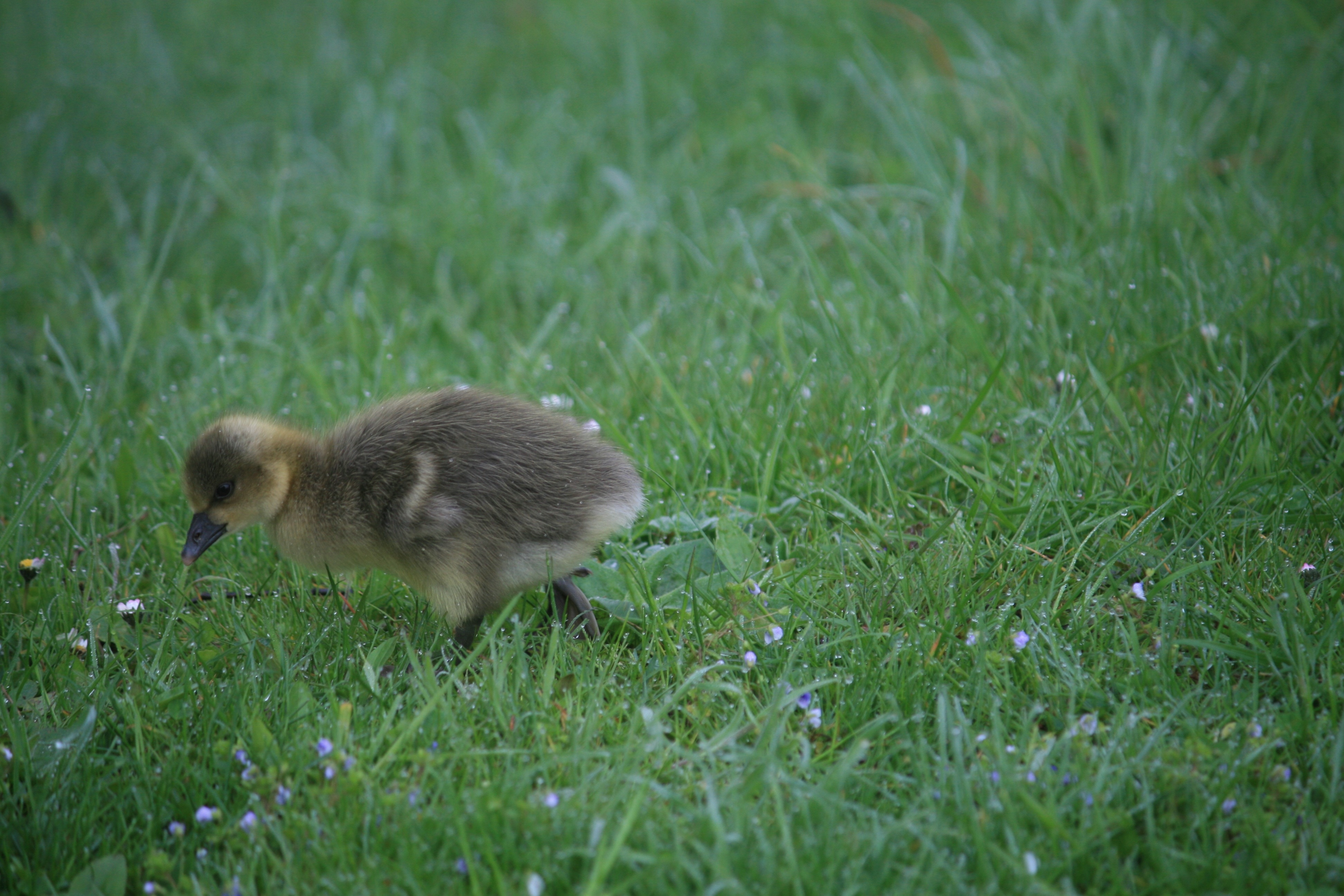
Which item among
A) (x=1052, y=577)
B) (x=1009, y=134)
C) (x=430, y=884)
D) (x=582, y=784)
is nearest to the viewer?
(x=430, y=884)

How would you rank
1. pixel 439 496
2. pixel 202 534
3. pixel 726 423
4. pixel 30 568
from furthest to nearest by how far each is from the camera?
1. pixel 726 423
2. pixel 30 568
3. pixel 202 534
4. pixel 439 496

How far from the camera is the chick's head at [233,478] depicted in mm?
2961

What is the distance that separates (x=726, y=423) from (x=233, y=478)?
61.7 inches

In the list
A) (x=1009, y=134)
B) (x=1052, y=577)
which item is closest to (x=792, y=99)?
(x=1009, y=134)

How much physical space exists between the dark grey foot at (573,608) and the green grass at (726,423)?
96 mm

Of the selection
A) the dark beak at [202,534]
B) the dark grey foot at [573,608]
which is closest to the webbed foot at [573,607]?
the dark grey foot at [573,608]

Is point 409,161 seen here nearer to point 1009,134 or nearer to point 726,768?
point 1009,134

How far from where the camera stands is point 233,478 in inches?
117

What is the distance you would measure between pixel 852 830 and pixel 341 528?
1.54 m

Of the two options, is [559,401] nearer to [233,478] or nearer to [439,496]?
[439,496]

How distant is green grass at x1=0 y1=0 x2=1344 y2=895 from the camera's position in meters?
2.33

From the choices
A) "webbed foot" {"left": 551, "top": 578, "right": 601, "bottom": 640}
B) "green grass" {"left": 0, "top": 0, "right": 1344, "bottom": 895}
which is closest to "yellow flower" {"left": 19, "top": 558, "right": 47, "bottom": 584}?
"green grass" {"left": 0, "top": 0, "right": 1344, "bottom": 895}

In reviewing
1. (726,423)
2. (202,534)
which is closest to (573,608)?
(726,423)

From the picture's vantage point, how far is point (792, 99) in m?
6.17
